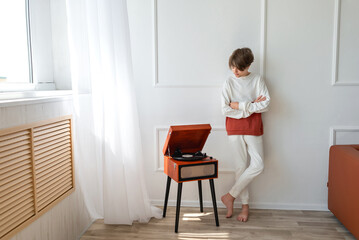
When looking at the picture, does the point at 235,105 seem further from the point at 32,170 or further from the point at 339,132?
the point at 32,170

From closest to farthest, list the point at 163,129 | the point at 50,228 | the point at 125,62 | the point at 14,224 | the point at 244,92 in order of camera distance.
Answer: the point at 14,224 → the point at 50,228 → the point at 125,62 → the point at 244,92 → the point at 163,129

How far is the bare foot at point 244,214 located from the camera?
9.23 ft

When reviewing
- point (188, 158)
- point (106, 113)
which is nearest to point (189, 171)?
point (188, 158)

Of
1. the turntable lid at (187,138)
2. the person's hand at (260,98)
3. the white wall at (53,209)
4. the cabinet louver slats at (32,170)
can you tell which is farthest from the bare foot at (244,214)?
the cabinet louver slats at (32,170)

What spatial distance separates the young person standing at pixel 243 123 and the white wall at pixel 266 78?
159 millimetres

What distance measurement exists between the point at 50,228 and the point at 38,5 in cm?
158

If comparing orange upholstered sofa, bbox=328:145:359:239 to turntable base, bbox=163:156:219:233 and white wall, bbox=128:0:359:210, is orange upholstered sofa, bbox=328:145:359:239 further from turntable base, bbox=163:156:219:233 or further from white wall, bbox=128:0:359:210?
turntable base, bbox=163:156:219:233

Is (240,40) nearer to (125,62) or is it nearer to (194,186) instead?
(125,62)

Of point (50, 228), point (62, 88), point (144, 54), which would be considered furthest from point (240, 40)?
point (50, 228)

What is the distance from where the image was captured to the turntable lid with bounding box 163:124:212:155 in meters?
2.62

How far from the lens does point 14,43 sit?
226cm

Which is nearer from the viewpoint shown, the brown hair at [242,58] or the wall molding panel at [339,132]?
the brown hair at [242,58]

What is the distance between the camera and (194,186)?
10.3ft

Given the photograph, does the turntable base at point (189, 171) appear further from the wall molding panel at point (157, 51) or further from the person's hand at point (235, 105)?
the wall molding panel at point (157, 51)
